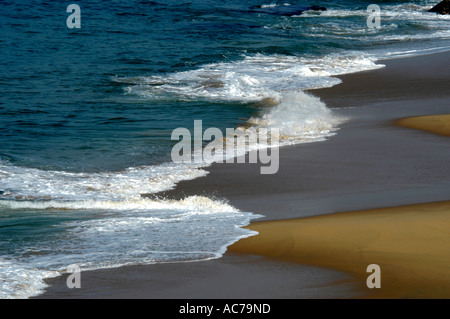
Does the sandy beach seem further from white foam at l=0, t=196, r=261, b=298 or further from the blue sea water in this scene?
the blue sea water

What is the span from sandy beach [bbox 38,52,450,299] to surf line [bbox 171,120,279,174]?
0.79 ft

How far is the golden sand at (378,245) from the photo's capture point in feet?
14.4

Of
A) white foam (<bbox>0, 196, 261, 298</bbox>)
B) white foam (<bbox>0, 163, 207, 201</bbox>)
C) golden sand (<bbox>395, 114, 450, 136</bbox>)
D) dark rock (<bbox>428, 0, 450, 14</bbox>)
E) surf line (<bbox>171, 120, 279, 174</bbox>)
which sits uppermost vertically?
dark rock (<bbox>428, 0, 450, 14</bbox>)

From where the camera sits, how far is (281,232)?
5605 mm

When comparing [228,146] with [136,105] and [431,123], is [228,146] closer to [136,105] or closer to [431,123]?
[431,123]

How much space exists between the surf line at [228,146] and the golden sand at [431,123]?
77.6 inches

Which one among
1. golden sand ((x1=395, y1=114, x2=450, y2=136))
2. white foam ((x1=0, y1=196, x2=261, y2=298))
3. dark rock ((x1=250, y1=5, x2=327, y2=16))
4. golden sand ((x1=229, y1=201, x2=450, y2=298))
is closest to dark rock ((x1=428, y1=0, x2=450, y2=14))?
dark rock ((x1=250, y1=5, x2=327, y2=16))

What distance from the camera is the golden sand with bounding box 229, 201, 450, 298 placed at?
172 inches

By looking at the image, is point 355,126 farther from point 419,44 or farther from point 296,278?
point 419,44

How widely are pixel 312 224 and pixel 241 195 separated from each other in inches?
55.3

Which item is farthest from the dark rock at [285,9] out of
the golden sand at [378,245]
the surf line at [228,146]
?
the golden sand at [378,245]

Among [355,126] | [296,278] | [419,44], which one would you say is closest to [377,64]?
[419,44]
